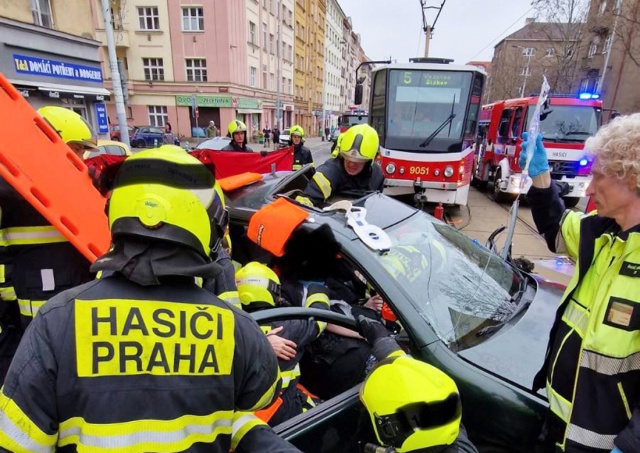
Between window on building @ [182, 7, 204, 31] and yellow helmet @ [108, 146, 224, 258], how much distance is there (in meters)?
30.9

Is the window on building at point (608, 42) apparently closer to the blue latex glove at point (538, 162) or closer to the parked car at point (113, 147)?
the parked car at point (113, 147)

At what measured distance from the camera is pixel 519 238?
7.17 metres

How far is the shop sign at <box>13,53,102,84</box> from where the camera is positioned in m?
11.7

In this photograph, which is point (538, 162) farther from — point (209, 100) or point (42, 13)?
point (209, 100)

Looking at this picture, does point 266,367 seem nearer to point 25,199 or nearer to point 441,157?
point 25,199

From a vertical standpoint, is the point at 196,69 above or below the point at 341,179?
above

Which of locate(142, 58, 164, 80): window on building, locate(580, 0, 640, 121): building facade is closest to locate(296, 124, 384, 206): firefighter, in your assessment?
locate(580, 0, 640, 121): building facade

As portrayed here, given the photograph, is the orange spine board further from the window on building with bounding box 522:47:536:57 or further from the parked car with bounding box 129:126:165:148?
the window on building with bounding box 522:47:536:57

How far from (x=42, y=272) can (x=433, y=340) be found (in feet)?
6.32

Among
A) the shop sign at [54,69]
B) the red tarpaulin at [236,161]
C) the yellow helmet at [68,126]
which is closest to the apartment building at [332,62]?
the shop sign at [54,69]

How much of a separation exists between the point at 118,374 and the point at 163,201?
39 centimetres

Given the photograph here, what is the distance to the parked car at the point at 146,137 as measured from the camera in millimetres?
23188

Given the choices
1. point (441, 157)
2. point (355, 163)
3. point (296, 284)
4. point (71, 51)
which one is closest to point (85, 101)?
point (71, 51)

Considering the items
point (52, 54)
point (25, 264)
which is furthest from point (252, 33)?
point (25, 264)
